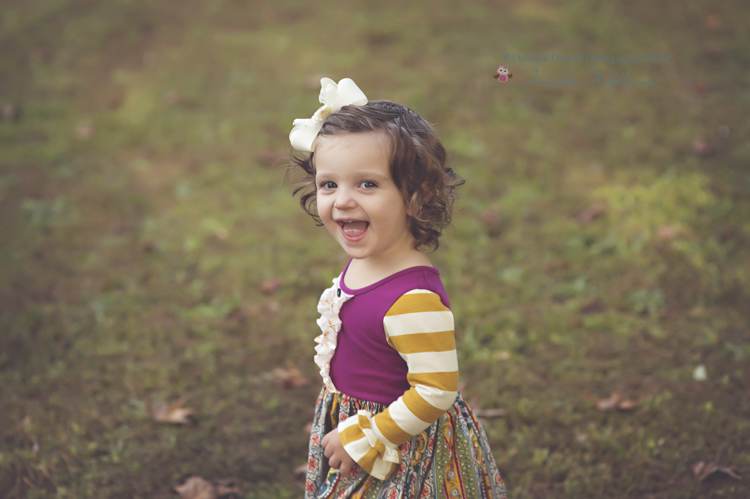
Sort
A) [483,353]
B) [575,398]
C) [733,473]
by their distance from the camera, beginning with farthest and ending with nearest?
[483,353]
[575,398]
[733,473]

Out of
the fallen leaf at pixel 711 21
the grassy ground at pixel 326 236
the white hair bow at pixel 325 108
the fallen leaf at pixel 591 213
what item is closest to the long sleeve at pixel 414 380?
the white hair bow at pixel 325 108

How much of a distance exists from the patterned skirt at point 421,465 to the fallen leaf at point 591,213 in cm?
264

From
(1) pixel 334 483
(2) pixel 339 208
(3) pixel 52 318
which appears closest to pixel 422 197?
(2) pixel 339 208

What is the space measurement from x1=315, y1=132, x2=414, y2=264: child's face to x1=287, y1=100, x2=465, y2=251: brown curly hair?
20mm

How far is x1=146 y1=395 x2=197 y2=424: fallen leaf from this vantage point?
2.72m

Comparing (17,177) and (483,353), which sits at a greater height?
(17,177)

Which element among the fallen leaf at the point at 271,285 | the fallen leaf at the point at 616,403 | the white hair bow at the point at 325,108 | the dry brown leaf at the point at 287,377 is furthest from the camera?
the fallen leaf at the point at 271,285

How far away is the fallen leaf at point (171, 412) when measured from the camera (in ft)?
8.91

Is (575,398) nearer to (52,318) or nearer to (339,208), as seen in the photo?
(339,208)

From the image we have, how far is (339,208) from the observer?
5.06 feet

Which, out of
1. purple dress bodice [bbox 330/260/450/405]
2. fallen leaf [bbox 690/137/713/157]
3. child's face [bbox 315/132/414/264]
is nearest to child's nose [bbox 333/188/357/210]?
child's face [bbox 315/132/414/264]

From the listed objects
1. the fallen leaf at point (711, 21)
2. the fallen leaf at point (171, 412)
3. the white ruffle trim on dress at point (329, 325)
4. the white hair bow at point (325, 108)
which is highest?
the fallen leaf at point (711, 21)

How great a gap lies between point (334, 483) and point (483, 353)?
1.55 meters

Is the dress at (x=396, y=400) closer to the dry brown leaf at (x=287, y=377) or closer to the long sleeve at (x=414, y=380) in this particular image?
the long sleeve at (x=414, y=380)
